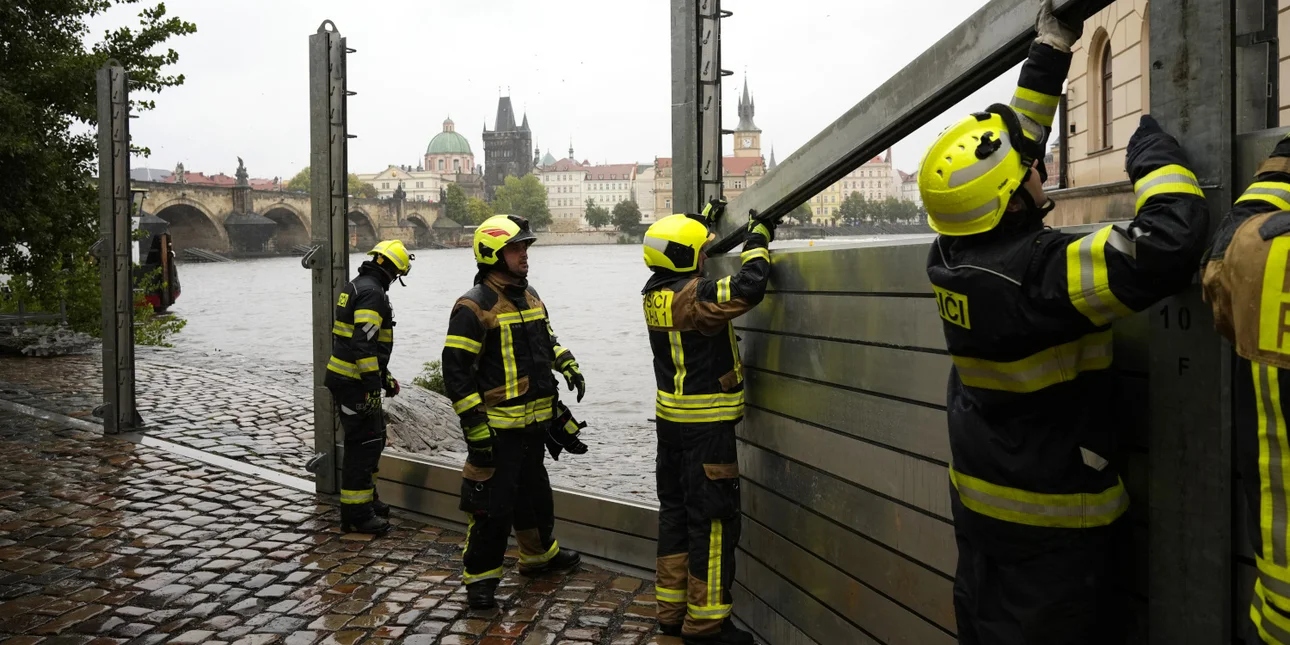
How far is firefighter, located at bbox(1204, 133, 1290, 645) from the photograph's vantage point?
1829 millimetres

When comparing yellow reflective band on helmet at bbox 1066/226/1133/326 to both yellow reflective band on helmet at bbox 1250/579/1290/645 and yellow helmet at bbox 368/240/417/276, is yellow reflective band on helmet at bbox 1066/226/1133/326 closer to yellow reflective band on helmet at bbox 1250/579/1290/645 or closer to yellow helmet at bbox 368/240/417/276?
yellow reflective band on helmet at bbox 1250/579/1290/645

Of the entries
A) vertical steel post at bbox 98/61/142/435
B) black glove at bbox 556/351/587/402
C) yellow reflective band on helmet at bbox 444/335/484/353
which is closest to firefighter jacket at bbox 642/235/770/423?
yellow reflective band on helmet at bbox 444/335/484/353

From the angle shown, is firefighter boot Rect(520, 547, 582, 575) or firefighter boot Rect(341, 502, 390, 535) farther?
firefighter boot Rect(341, 502, 390, 535)

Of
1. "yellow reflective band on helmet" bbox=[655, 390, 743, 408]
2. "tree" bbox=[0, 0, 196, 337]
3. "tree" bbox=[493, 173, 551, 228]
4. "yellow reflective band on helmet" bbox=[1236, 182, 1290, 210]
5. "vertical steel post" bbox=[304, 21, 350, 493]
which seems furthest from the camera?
"tree" bbox=[493, 173, 551, 228]

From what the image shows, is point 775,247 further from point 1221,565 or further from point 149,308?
point 149,308

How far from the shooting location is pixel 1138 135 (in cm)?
245

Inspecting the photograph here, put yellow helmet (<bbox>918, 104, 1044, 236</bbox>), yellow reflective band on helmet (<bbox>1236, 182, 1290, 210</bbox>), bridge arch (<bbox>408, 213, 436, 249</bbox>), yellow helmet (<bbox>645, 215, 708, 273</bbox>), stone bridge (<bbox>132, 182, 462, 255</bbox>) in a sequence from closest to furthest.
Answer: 1. yellow reflective band on helmet (<bbox>1236, 182, 1290, 210</bbox>)
2. yellow helmet (<bbox>918, 104, 1044, 236</bbox>)
3. yellow helmet (<bbox>645, 215, 708, 273</bbox>)
4. stone bridge (<bbox>132, 182, 462, 255</bbox>)
5. bridge arch (<bbox>408, 213, 436, 249</bbox>)

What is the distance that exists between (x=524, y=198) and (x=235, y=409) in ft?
208

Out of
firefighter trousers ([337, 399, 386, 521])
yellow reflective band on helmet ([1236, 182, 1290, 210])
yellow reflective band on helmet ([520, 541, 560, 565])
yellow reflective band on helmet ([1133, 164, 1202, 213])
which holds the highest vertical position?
yellow reflective band on helmet ([1133, 164, 1202, 213])

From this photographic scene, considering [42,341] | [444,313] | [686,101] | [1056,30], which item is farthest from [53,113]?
[444,313]

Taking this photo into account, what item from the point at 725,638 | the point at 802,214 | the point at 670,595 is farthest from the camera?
the point at 670,595

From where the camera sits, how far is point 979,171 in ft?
8.41

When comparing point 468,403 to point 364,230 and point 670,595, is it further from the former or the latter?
point 364,230

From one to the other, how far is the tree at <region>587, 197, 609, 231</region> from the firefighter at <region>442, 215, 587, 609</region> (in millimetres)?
58789
